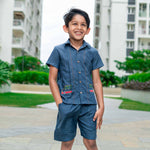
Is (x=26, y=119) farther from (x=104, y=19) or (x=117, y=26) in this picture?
(x=104, y=19)

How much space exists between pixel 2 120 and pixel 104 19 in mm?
41208

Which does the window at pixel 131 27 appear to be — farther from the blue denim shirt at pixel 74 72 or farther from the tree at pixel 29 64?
the blue denim shirt at pixel 74 72

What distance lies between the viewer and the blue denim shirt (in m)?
2.67

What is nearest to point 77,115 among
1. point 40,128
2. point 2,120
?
point 40,128

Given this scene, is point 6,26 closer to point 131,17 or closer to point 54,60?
point 131,17

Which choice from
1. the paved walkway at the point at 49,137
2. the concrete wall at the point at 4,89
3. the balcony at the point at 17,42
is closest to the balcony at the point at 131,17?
the balcony at the point at 17,42

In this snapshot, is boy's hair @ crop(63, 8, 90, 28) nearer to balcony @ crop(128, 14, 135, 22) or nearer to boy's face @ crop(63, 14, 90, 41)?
boy's face @ crop(63, 14, 90, 41)

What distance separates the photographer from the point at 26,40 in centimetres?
4609

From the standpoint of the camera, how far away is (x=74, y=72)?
106 inches

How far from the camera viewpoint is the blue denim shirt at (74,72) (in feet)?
8.75

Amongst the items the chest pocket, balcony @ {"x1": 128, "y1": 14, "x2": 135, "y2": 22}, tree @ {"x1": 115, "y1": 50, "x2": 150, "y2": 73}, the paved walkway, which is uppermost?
balcony @ {"x1": 128, "y1": 14, "x2": 135, "y2": 22}

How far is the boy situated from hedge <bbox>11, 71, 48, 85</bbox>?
3028cm

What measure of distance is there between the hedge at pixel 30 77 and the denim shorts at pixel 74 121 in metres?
30.4

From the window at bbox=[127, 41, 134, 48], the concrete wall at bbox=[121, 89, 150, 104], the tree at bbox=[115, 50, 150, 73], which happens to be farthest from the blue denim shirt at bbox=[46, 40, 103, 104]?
the window at bbox=[127, 41, 134, 48]
